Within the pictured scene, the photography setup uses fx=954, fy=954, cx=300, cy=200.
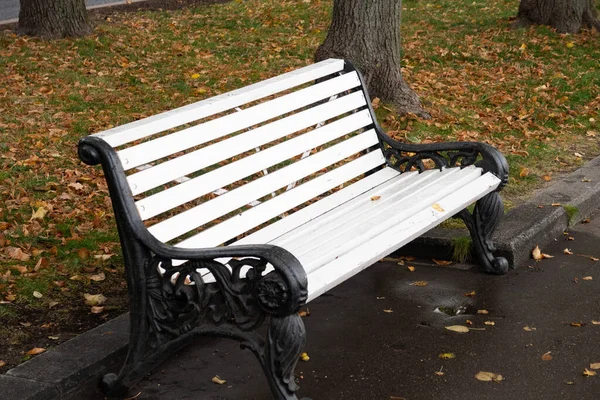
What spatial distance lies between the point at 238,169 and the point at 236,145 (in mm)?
119

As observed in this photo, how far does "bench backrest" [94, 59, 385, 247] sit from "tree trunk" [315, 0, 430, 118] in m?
2.51

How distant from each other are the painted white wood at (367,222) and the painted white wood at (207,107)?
702 millimetres

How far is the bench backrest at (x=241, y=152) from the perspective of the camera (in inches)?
154

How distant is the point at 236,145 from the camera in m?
4.48

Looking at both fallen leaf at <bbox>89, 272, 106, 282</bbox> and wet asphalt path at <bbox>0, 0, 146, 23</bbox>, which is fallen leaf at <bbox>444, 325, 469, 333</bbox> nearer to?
fallen leaf at <bbox>89, 272, 106, 282</bbox>

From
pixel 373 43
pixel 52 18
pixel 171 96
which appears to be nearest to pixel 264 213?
pixel 373 43

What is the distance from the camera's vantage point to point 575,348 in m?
4.25

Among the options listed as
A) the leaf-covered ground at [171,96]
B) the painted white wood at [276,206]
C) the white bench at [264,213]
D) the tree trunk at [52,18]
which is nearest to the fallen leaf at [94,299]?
the leaf-covered ground at [171,96]

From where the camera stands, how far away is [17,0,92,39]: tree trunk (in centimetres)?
1104

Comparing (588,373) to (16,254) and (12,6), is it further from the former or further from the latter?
(12,6)

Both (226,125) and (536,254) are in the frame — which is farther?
(536,254)

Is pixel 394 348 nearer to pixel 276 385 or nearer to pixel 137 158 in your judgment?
pixel 276 385

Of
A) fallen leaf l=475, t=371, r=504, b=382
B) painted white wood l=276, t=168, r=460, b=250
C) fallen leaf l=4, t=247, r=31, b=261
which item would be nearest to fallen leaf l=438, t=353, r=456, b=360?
fallen leaf l=475, t=371, r=504, b=382

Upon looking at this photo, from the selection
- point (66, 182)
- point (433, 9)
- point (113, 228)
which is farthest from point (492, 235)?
point (433, 9)
